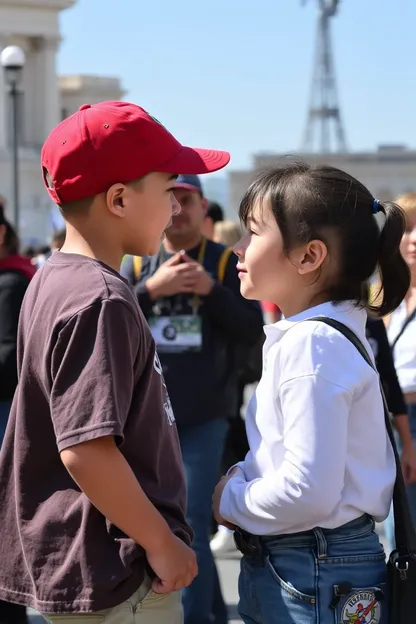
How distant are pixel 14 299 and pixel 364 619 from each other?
2.53m

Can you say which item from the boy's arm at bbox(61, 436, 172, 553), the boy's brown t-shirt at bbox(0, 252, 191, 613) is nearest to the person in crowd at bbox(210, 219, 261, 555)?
the boy's brown t-shirt at bbox(0, 252, 191, 613)

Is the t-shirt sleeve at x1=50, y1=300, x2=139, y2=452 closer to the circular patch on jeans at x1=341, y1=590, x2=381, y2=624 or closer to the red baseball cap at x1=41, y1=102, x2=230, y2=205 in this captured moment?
the red baseball cap at x1=41, y1=102, x2=230, y2=205

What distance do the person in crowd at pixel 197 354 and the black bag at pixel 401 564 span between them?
6.76 feet

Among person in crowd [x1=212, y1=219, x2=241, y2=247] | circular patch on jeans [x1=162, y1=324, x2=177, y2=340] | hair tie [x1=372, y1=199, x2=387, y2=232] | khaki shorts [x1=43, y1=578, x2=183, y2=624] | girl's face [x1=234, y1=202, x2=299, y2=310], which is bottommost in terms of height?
person in crowd [x1=212, y1=219, x2=241, y2=247]

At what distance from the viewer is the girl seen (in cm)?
241

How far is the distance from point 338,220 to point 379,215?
0.13m

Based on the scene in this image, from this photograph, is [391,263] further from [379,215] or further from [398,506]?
[398,506]

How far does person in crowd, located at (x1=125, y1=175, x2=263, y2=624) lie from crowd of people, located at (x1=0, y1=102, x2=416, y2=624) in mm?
1841

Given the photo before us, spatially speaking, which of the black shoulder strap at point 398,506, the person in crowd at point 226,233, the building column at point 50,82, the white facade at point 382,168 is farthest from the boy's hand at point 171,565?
the building column at point 50,82

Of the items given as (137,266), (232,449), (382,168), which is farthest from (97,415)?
(382,168)

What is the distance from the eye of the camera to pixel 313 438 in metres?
2.38

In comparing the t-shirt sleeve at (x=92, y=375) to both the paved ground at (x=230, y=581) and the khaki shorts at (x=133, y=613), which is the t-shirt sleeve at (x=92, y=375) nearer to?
the khaki shorts at (x=133, y=613)

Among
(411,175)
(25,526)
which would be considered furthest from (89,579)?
(411,175)

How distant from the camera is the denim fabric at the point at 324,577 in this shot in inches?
97.3
